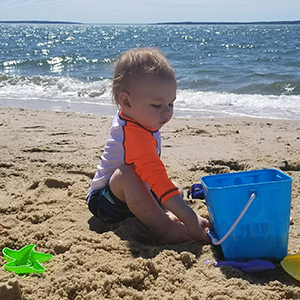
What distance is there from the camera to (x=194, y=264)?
175 centimetres

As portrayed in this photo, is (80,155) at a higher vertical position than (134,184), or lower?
lower

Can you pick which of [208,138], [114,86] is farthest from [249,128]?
[114,86]

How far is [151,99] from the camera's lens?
6.56ft

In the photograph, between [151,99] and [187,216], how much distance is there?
63cm

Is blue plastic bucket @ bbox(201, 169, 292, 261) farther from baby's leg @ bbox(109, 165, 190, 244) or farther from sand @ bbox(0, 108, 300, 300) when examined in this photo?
baby's leg @ bbox(109, 165, 190, 244)

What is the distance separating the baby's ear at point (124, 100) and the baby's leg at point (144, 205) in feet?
1.08

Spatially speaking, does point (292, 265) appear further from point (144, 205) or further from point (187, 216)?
point (144, 205)

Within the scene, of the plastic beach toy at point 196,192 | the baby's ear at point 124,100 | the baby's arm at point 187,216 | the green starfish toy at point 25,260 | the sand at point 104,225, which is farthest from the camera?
the plastic beach toy at point 196,192

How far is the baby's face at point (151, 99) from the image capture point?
6.51ft

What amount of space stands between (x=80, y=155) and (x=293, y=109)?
4.36m

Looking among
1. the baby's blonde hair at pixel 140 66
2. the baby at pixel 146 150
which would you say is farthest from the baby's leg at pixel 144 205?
the baby's blonde hair at pixel 140 66

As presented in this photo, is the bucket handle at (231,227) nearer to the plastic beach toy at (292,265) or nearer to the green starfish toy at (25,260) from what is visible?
the plastic beach toy at (292,265)

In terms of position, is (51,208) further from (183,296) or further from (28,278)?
(183,296)

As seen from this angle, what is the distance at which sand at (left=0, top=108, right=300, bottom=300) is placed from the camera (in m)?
1.53
